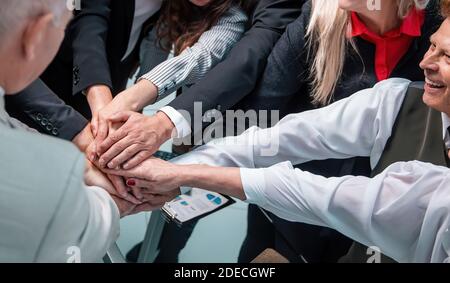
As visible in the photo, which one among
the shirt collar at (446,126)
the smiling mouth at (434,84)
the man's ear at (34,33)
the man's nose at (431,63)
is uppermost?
the man's ear at (34,33)

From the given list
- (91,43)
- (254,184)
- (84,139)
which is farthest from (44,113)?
(254,184)

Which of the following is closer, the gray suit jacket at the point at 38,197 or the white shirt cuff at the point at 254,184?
the gray suit jacket at the point at 38,197

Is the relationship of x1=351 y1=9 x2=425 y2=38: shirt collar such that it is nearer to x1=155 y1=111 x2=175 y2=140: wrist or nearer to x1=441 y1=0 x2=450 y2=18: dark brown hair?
x1=441 y1=0 x2=450 y2=18: dark brown hair

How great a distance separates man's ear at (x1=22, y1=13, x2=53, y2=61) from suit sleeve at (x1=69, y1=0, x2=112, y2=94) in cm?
66

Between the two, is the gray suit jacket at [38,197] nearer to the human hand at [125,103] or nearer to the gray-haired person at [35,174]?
the gray-haired person at [35,174]

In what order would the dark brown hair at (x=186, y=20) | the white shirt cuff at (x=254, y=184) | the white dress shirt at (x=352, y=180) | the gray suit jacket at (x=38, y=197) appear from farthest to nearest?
1. the dark brown hair at (x=186, y=20)
2. the white shirt cuff at (x=254, y=184)
3. the white dress shirt at (x=352, y=180)
4. the gray suit jacket at (x=38, y=197)

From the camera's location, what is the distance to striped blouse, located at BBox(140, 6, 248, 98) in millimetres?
1255

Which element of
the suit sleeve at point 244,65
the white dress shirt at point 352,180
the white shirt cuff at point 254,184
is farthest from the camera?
the suit sleeve at point 244,65

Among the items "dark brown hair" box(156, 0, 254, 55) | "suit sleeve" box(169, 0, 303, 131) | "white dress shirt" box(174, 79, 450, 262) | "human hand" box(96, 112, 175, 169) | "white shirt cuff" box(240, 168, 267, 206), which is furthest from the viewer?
"dark brown hair" box(156, 0, 254, 55)

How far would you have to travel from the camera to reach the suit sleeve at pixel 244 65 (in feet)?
3.87

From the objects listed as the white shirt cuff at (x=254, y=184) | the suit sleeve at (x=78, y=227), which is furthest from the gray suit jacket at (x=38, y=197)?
the white shirt cuff at (x=254, y=184)

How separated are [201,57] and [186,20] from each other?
0.14 meters

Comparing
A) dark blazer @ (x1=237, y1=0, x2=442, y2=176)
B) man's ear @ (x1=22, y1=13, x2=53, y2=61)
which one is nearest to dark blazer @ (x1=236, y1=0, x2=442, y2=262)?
dark blazer @ (x1=237, y1=0, x2=442, y2=176)

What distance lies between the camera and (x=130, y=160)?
42.6 inches
